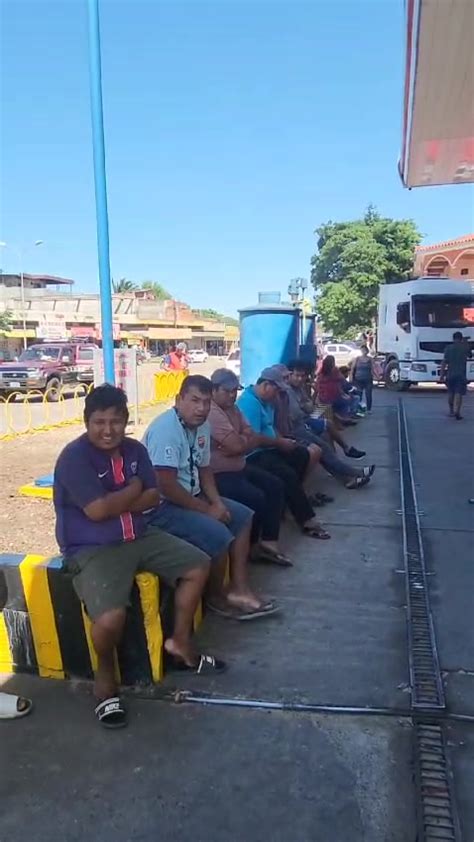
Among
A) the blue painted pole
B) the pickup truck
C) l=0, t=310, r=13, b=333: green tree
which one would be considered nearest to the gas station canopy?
the blue painted pole

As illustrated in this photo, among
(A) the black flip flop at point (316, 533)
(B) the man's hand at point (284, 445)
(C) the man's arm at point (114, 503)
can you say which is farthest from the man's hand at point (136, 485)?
(A) the black flip flop at point (316, 533)

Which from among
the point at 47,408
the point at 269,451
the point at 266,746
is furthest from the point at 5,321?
the point at 266,746

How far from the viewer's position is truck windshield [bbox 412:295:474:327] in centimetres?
1728

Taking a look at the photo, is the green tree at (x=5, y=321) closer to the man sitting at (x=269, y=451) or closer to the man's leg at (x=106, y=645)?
the man sitting at (x=269, y=451)

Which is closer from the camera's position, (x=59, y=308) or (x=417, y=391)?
(x=417, y=391)

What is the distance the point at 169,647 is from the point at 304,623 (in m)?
0.94

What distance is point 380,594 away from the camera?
14.1 ft

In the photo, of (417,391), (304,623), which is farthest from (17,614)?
(417,391)

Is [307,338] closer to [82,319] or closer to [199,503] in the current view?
[199,503]

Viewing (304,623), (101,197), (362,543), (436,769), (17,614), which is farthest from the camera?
(101,197)

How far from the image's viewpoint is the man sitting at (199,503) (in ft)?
11.9

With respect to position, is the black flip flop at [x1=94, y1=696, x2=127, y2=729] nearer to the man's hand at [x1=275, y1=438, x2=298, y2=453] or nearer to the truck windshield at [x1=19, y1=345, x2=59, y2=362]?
the man's hand at [x1=275, y1=438, x2=298, y2=453]

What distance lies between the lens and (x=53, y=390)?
805 inches

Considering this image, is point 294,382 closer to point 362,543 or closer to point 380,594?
point 362,543
